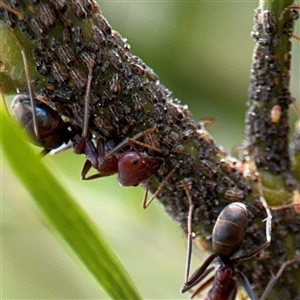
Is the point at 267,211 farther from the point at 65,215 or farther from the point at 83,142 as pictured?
the point at 65,215

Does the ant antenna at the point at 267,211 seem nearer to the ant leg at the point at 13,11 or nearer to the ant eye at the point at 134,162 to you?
the ant eye at the point at 134,162

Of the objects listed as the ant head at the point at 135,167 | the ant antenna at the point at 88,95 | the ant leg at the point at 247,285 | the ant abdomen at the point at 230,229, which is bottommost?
the ant leg at the point at 247,285

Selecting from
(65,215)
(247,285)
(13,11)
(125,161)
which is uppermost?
(13,11)

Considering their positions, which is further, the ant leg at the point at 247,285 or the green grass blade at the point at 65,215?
the ant leg at the point at 247,285

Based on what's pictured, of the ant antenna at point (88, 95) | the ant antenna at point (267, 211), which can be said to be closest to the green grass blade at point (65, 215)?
the ant antenna at point (88, 95)

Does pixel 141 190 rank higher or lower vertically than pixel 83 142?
lower

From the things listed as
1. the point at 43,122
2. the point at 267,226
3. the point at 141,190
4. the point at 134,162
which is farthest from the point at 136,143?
the point at 141,190
